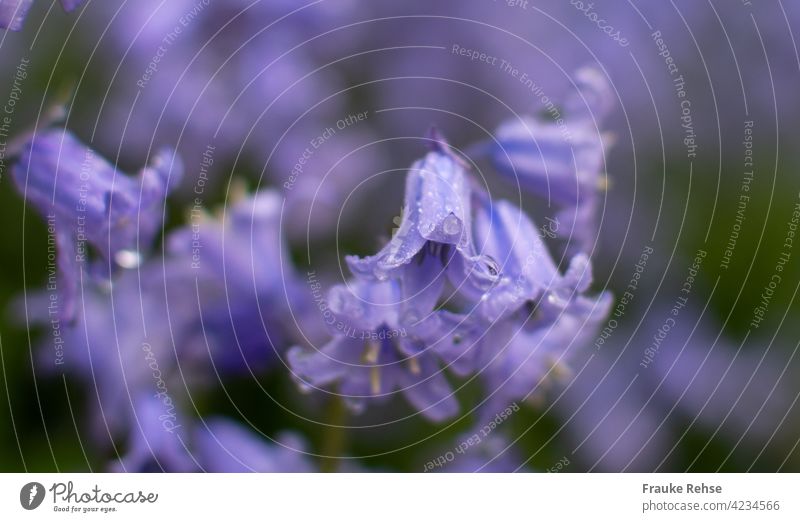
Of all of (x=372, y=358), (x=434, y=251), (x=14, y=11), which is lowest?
(x=372, y=358)

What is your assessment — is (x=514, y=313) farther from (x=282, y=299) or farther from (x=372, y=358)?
(x=282, y=299)

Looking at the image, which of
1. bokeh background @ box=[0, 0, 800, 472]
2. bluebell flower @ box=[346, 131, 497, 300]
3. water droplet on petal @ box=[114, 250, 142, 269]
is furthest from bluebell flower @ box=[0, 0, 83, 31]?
bluebell flower @ box=[346, 131, 497, 300]

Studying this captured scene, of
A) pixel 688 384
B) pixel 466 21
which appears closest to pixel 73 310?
pixel 466 21

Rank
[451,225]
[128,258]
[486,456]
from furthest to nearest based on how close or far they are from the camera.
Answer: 1. [486,456]
2. [128,258]
3. [451,225]

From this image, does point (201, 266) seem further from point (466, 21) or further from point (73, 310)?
point (466, 21)

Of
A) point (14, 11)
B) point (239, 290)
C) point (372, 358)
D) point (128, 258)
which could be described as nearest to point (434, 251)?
point (372, 358)

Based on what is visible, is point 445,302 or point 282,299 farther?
point 282,299
